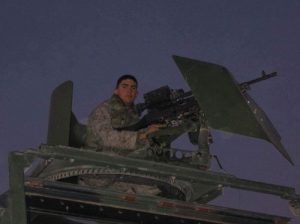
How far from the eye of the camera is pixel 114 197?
247 inches

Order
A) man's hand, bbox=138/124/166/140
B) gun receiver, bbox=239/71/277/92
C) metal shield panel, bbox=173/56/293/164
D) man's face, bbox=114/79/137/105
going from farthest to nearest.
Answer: man's face, bbox=114/79/137/105
gun receiver, bbox=239/71/277/92
man's hand, bbox=138/124/166/140
metal shield panel, bbox=173/56/293/164

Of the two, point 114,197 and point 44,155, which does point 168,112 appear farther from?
point 44,155

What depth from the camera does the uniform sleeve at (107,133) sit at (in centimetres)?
758

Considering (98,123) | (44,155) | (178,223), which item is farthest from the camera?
(98,123)

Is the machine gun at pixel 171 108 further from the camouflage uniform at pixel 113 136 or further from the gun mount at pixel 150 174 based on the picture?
the camouflage uniform at pixel 113 136

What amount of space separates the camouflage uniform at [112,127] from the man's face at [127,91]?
14cm

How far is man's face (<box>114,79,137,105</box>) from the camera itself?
8.77 meters

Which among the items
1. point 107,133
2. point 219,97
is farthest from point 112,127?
point 219,97

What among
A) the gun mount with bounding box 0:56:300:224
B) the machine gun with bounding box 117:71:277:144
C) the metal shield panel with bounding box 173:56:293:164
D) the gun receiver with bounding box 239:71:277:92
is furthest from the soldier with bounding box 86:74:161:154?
the gun receiver with bounding box 239:71:277:92

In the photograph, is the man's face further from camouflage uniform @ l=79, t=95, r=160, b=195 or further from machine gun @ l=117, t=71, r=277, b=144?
machine gun @ l=117, t=71, r=277, b=144

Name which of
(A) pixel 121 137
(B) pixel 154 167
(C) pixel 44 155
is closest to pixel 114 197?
(B) pixel 154 167

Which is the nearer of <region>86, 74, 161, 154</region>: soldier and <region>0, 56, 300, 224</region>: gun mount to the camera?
<region>0, 56, 300, 224</region>: gun mount

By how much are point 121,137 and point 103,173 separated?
804 millimetres

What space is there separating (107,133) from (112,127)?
0.59ft
